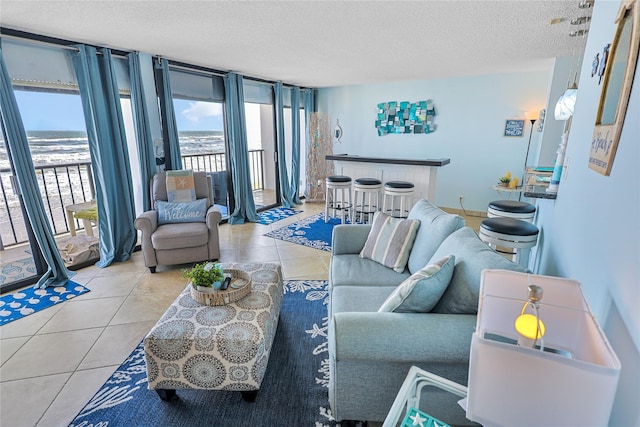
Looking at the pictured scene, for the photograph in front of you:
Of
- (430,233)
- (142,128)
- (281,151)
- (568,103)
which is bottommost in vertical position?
(430,233)

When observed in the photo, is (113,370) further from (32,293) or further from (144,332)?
(32,293)

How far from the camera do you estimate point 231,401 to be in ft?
5.88

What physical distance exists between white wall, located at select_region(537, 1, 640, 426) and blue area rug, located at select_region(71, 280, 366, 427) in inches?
50.7

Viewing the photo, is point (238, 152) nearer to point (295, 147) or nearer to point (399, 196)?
point (295, 147)

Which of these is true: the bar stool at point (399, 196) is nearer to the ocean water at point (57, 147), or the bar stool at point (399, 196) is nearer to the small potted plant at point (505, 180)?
the small potted plant at point (505, 180)

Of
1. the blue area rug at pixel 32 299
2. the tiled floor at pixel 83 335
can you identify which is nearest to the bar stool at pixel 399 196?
the tiled floor at pixel 83 335

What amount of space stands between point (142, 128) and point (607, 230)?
163 inches

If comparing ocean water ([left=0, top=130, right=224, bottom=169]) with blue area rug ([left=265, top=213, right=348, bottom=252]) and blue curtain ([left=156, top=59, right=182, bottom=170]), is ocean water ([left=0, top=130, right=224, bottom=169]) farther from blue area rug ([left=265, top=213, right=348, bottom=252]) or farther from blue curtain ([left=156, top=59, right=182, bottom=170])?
blue area rug ([left=265, top=213, right=348, bottom=252])

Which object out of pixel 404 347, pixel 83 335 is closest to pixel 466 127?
pixel 404 347

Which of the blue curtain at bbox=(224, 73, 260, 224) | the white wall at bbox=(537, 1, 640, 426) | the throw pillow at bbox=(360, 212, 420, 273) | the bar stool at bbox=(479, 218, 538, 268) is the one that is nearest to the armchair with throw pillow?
the blue curtain at bbox=(224, 73, 260, 224)

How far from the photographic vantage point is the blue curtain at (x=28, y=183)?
8.74 feet

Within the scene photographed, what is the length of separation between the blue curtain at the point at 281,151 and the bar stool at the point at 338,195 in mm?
962

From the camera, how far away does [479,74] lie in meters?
4.97

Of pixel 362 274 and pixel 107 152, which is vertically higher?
pixel 107 152
